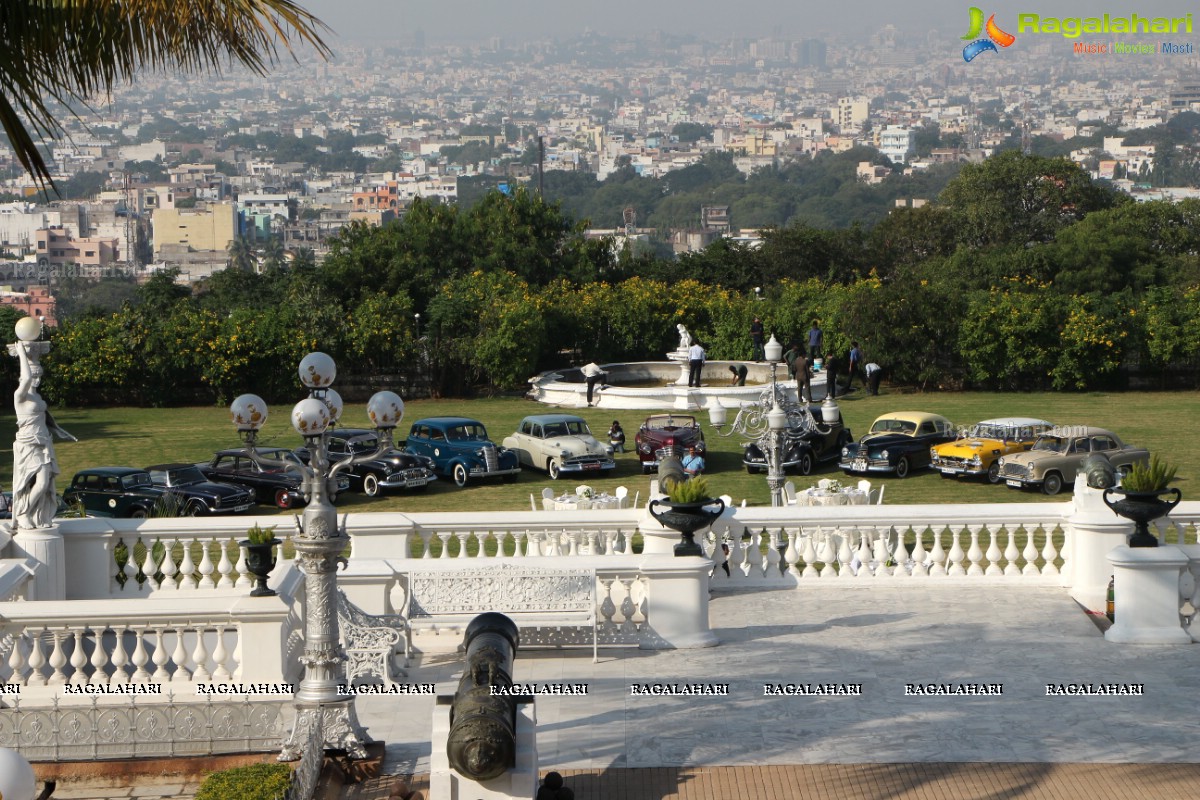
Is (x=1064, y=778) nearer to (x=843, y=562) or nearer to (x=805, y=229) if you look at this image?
(x=843, y=562)

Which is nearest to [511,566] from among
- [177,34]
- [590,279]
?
[177,34]

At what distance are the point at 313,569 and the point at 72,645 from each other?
143 inches

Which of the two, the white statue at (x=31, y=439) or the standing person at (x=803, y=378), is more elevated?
the white statue at (x=31, y=439)

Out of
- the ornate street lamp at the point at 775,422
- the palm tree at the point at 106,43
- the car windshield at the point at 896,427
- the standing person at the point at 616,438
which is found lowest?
the standing person at the point at 616,438

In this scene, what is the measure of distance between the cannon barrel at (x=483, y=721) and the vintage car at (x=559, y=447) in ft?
67.5

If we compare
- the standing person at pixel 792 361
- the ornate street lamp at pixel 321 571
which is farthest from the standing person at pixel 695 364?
the ornate street lamp at pixel 321 571

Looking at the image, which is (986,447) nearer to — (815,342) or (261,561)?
(815,342)

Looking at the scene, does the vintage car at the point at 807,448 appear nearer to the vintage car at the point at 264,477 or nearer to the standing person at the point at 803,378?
the standing person at the point at 803,378

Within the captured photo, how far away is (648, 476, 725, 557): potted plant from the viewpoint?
1371 cm

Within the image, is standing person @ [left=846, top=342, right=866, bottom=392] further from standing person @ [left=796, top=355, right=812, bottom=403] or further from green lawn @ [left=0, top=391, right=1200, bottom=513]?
standing person @ [left=796, top=355, right=812, bottom=403]

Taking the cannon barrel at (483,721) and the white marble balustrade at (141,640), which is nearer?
the cannon barrel at (483,721)

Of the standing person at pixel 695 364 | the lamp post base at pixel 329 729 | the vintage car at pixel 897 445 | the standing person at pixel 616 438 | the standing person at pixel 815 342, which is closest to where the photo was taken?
the lamp post base at pixel 329 729

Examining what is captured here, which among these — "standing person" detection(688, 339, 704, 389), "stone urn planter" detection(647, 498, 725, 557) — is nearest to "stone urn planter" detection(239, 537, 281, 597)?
"stone urn planter" detection(647, 498, 725, 557)

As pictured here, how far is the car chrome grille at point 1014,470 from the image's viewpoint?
2750 centimetres
